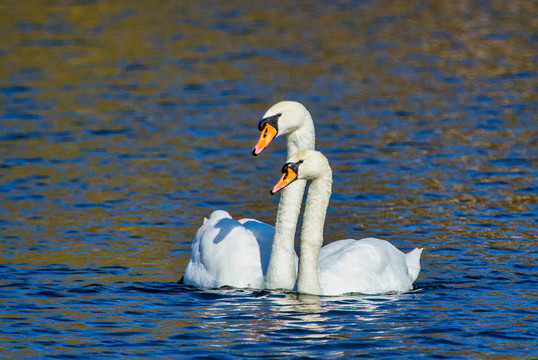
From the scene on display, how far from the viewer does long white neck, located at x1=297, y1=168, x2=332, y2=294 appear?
11023 mm

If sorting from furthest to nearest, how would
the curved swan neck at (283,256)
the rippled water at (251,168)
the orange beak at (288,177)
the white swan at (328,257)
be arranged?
1. the curved swan neck at (283,256)
2. the white swan at (328,257)
3. the orange beak at (288,177)
4. the rippled water at (251,168)

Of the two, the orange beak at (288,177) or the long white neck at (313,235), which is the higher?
Result: the orange beak at (288,177)

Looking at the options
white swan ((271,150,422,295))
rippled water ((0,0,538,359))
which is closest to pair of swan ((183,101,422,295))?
white swan ((271,150,422,295))

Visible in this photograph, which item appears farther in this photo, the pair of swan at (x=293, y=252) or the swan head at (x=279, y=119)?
the swan head at (x=279, y=119)

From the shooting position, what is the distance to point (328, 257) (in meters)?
11.6

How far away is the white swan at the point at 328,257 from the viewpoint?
10.9 m

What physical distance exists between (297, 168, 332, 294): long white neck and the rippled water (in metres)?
0.16

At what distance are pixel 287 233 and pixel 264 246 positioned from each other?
0.63 meters

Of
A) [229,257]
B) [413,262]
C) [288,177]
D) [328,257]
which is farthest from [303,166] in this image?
[413,262]

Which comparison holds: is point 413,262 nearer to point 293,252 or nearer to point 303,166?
point 293,252

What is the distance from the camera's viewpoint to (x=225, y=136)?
1978cm

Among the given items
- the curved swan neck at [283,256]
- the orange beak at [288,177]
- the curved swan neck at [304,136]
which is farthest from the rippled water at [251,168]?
the curved swan neck at [304,136]

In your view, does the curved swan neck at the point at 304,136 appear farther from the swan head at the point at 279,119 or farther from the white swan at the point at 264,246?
the swan head at the point at 279,119

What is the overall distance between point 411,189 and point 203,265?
5.20 meters
